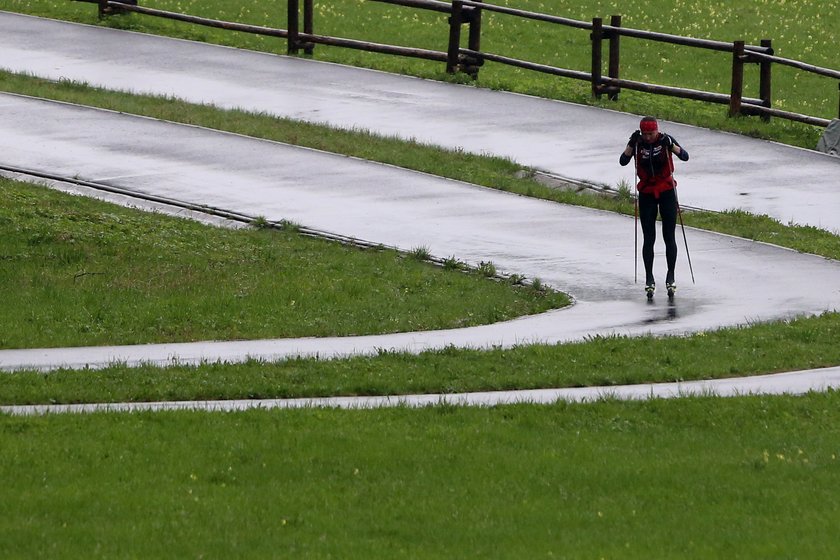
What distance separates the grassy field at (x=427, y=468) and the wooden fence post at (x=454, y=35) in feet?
53.8

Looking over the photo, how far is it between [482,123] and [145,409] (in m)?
14.9

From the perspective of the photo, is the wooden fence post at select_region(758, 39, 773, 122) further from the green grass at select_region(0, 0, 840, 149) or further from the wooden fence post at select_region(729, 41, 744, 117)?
the green grass at select_region(0, 0, 840, 149)

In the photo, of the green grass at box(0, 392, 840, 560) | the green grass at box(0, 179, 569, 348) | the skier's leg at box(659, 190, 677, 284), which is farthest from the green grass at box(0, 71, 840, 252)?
the green grass at box(0, 392, 840, 560)

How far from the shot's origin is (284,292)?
1591 centimetres

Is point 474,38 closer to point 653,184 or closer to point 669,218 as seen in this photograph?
point 653,184

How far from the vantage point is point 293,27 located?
31.2 m

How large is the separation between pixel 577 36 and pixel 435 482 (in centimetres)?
3061

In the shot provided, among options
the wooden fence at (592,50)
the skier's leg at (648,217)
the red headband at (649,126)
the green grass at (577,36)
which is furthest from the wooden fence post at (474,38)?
the red headband at (649,126)

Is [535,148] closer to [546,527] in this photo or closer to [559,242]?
[559,242]

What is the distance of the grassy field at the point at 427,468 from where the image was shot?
834 centimetres

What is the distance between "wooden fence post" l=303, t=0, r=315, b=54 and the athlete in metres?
15.5

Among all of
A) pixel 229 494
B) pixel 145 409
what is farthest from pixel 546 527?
pixel 145 409

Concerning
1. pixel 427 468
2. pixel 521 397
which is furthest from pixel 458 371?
pixel 427 468

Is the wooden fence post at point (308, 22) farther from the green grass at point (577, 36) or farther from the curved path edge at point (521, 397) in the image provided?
the curved path edge at point (521, 397)
